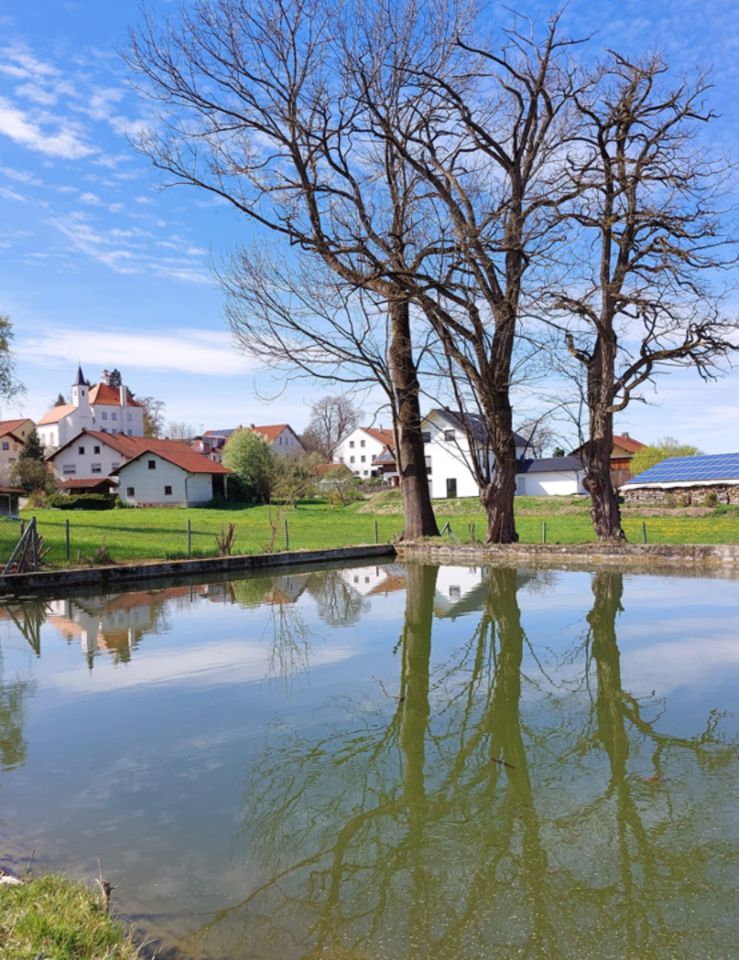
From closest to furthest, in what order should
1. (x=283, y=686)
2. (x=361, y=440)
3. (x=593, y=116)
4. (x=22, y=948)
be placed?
(x=22, y=948) → (x=283, y=686) → (x=593, y=116) → (x=361, y=440)

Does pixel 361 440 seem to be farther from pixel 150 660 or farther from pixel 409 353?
pixel 150 660

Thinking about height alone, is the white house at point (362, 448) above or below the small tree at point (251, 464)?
above

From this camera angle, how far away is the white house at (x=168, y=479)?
5081 cm

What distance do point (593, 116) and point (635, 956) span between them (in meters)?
17.6

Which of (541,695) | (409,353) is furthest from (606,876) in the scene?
(409,353)

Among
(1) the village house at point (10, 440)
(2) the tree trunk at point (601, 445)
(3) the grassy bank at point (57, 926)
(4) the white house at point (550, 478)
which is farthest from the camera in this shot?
(1) the village house at point (10, 440)

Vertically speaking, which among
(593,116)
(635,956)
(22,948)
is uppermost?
(593,116)

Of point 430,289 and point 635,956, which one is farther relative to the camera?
point 430,289

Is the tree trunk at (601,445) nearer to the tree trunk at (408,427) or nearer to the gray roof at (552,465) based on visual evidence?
the tree trunk at (408,427)

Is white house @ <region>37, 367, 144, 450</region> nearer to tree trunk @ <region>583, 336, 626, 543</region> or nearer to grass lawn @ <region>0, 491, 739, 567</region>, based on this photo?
grass lawn @ <region>0, 491, 739, 567</region>

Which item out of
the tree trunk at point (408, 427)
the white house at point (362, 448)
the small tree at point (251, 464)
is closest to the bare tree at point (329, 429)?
the white house at point (362, 448)

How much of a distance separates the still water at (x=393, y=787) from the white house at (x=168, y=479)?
137 feet

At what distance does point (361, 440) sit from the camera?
3563 inches

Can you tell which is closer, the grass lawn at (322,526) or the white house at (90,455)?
the grass lawn at (322,526)
